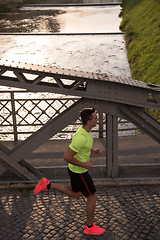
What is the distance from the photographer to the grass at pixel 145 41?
1800 centimetres

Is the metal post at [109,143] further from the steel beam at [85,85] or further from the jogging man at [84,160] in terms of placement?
the jogging man at [84,160]

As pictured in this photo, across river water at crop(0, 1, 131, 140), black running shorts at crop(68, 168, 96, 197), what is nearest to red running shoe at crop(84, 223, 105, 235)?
black running shorts at crop(68, 168, 96, 197)

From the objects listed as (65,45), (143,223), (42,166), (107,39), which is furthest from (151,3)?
(143,223)

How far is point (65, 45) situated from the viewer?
90.9ft

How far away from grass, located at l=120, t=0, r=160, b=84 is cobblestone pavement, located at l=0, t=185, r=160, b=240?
8.84m

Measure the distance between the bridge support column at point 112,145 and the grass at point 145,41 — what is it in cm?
812

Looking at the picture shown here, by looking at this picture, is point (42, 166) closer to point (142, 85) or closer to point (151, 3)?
point (142, 85)

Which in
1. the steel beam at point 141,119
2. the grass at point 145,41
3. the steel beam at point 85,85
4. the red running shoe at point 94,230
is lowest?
the grass at point 145,41

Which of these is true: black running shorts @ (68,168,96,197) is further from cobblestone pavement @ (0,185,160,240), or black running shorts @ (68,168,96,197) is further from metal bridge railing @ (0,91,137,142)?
metal bridge railing @ (0,91,137,142)

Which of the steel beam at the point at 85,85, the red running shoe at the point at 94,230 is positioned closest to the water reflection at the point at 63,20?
the steel beam at the point at 85,85

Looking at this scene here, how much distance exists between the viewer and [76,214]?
23.1ft

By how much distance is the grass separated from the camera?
18.0 metres

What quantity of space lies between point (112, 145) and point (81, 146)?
200cm

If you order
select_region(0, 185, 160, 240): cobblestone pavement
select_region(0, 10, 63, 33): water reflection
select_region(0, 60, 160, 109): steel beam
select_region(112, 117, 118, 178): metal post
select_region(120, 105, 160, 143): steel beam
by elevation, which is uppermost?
select_region(0, 60, 160, 109): steel beam
